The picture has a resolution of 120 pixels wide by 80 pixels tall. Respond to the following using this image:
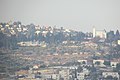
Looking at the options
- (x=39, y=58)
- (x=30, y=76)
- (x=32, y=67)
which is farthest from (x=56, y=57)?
(x=30, y=76)

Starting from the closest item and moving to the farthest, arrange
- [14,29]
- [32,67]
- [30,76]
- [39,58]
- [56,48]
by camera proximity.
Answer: [30,76] → [32,67] → [39,58] → [56,48] → [14,29]

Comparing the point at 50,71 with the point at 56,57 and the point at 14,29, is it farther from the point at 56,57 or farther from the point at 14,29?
the point at 14,29

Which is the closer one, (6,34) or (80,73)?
(80,73)

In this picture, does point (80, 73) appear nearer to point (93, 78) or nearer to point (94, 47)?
point (93, 78)

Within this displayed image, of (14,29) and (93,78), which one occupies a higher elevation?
(14,29)

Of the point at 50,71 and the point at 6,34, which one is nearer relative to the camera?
the point at 50,71

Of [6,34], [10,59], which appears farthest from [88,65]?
[6,34]

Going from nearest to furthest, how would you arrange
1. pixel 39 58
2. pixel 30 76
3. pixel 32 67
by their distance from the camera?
pixel 30 76
pixel 32 67
pixel 39 58

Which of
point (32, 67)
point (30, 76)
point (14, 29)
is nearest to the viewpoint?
point (30, 76)

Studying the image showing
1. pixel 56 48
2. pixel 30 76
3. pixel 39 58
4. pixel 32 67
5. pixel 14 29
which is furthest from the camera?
pixel 14 29
